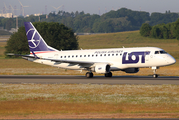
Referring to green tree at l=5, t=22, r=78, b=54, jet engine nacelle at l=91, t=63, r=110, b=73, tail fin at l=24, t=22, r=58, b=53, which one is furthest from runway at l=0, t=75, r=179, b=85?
green tree at l=5, t=22, r=78, b=54

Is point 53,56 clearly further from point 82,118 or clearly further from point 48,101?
point 82,118

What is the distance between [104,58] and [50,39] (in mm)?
72354

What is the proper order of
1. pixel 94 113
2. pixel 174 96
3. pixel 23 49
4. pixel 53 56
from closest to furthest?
pixel 94 113, pixel 174 96, pixel 53 56, pixel 23 49

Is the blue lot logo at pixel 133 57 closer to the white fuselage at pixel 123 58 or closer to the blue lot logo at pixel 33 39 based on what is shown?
the white fuselage at pixel 123 58

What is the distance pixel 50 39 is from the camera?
370 ft

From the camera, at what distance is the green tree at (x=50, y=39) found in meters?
111

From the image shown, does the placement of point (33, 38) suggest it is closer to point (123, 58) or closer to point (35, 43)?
point (35, 43)

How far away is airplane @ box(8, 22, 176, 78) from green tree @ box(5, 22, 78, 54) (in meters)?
63.1

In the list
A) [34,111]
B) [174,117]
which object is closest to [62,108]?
[34,111]

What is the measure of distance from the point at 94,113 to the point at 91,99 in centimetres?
470

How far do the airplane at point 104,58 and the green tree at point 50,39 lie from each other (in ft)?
207

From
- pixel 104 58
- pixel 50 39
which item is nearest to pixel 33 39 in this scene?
pixel 104 58

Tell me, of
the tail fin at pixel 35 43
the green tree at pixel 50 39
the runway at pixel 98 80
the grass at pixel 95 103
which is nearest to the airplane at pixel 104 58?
the tail fin at pixel 35 43

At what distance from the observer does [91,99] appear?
23.2m
